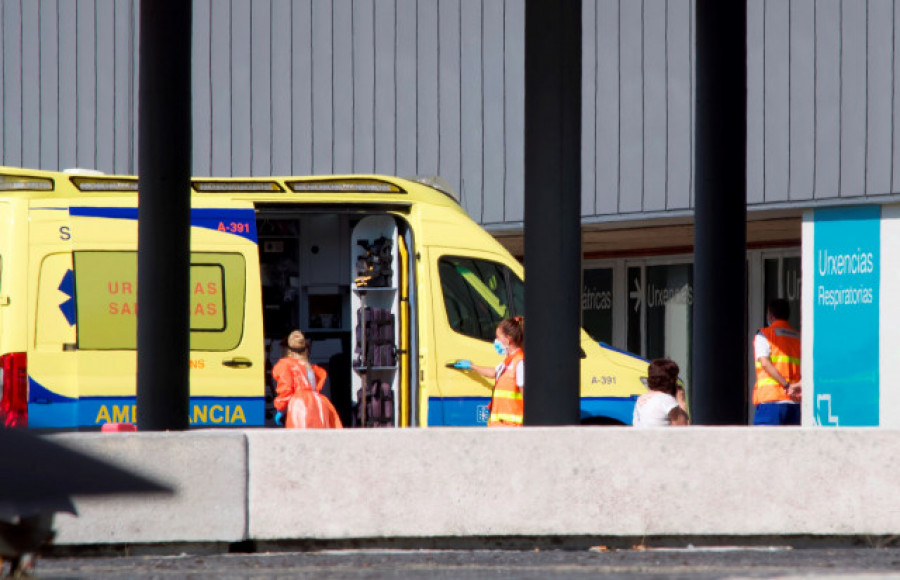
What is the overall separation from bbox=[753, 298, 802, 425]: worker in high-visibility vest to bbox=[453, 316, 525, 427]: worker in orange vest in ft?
12.2

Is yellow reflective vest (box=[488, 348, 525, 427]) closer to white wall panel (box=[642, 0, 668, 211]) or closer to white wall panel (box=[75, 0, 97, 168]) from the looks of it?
white wall panel (box=[642, 0, 668, 211])

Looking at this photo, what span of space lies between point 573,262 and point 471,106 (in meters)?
12.1

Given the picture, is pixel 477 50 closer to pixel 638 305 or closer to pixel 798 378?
pixel 638 305

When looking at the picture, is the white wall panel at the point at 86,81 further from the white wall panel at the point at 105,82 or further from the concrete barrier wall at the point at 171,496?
the concrete barrier wall at the point at 171,496

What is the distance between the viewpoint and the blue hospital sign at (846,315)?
17.9 metres

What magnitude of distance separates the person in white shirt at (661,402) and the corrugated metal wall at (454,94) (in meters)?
7.59

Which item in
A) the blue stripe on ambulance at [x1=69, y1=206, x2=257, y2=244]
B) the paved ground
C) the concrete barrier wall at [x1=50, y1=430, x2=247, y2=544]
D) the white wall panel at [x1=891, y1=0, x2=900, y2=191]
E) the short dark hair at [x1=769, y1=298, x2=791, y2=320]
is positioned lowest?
the paved ground

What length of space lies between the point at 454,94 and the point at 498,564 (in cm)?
1420

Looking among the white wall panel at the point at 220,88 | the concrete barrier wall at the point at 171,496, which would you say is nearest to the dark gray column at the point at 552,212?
the concrete barrier wall at the point at 171,496

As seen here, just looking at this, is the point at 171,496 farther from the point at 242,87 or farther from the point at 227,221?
the point at 242,87

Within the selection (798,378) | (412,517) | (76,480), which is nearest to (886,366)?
(798,378)

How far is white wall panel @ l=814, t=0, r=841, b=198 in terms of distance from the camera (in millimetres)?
18109

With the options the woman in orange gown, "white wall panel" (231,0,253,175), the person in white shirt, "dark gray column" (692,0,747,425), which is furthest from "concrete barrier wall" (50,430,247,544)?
"white wall panel" (231,0,253,175)

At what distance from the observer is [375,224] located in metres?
13.4
